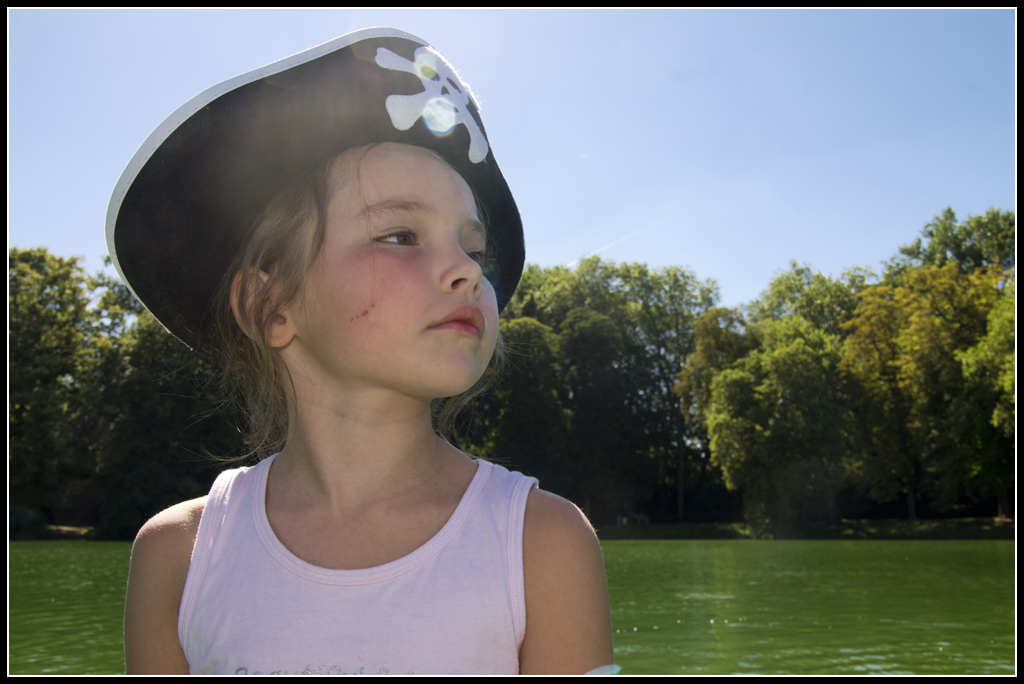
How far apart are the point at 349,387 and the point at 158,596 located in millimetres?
573

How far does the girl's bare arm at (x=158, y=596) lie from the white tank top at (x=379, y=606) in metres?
0.04

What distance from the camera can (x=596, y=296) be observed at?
5169 cm

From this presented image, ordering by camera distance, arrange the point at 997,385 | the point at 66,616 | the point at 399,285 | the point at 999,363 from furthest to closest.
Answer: the point at 999,363 → the point at 997,385 → the point at 66,616 → the point at 399,285

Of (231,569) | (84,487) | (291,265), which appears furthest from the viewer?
(84,487)

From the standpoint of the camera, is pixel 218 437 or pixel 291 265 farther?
pixel 218 437

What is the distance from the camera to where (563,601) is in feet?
4.66

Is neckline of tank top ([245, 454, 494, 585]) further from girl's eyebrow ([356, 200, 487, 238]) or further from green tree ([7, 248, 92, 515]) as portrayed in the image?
green tree ([7, 248, 92, 515])

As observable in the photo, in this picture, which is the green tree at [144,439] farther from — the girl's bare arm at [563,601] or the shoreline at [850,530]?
the girl's bare arm at [563,601]

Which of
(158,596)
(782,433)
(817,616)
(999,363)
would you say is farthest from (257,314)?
(782,433)

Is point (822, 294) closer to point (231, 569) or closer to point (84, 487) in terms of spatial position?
point (84, 487)

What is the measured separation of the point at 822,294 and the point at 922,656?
4403cm

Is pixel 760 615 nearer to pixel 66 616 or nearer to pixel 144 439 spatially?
pixel 66 616

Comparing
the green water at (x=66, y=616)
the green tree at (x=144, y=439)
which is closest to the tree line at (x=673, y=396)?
the green tree at (x=144, y=439)

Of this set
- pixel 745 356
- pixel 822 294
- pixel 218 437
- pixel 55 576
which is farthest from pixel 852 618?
pixel 822 294
